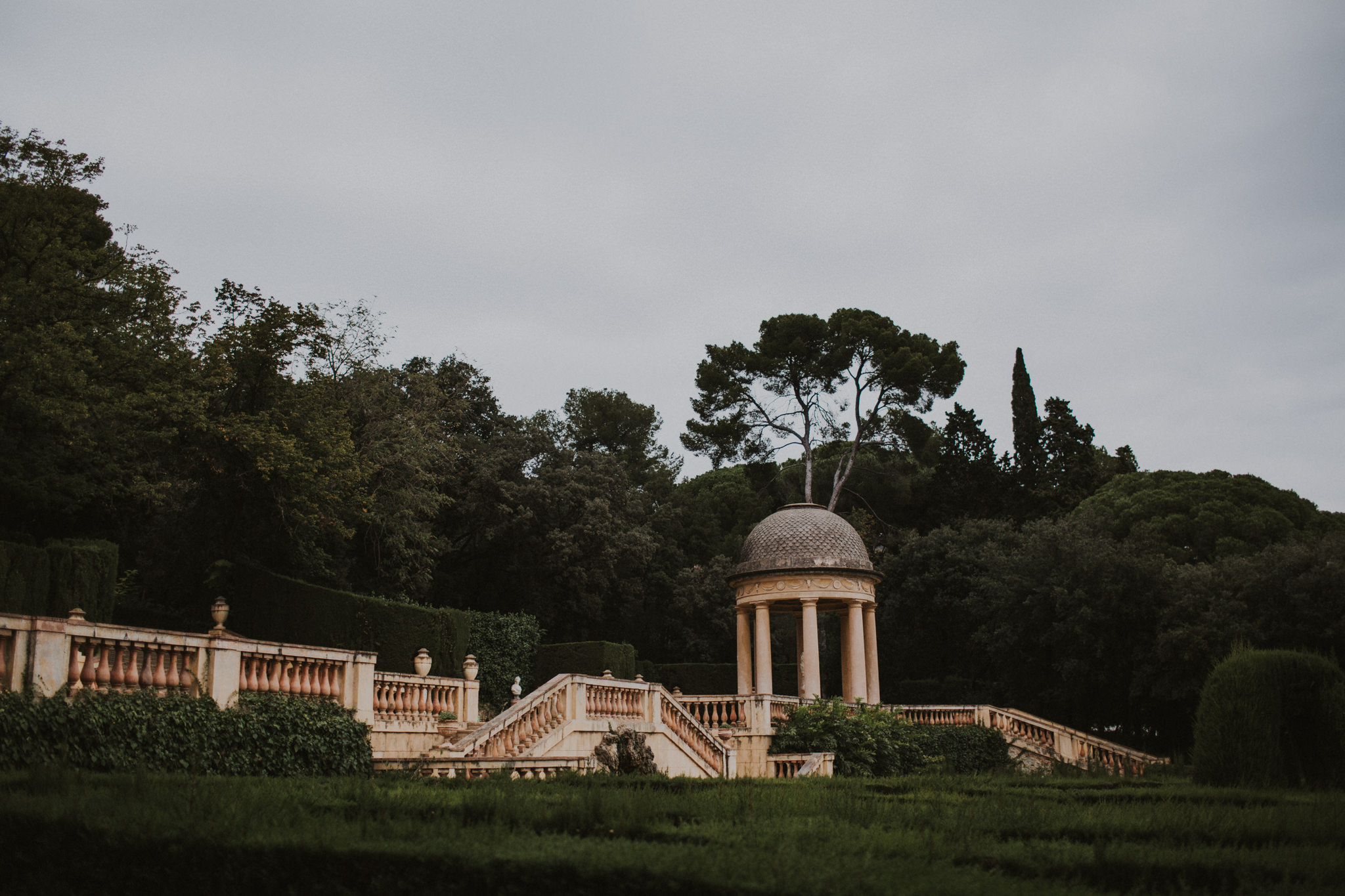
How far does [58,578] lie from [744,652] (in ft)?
69.4

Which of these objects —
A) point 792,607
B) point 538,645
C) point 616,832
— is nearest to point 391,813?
point 616,832

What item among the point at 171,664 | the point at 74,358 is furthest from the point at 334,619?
the point at 171,664

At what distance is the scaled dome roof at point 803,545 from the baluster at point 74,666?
989 inches

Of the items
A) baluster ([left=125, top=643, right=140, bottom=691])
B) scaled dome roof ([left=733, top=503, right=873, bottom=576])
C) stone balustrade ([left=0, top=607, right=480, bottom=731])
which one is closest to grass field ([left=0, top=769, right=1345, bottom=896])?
stone balustrade ([left=0, top=607, right=480, bottom=731])

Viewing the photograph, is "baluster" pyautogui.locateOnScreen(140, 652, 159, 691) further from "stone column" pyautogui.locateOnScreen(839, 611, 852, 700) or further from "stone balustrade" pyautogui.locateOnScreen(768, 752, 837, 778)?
"stone column" pyautogui.locateOnScreen(839, 611, 852, 700)

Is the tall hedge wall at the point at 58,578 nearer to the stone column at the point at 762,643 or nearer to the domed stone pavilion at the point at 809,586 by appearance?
the domed stone pavilion at the point at 809,586

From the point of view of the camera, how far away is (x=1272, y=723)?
1514 cm

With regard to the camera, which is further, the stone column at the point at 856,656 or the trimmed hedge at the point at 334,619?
the stone column at the point at 856,656

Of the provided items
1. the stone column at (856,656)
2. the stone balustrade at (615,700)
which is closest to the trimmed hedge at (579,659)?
the stone column at (856,656)

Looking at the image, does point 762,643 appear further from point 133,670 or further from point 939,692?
point 133,670

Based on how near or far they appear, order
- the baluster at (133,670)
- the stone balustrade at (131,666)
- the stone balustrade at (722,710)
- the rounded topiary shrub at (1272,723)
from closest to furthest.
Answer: the stone balustrade at (131,666) → the baluster at (133,670) → the rounded topiary shrub at (1272,723) → the stone balustrade at (722,710)

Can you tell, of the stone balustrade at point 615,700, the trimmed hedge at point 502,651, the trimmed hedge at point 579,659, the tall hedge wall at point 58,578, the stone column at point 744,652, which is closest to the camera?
the stone balustrade at point 615,700

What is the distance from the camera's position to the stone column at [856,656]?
35.1m

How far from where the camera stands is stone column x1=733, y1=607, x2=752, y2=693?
36688 mm
